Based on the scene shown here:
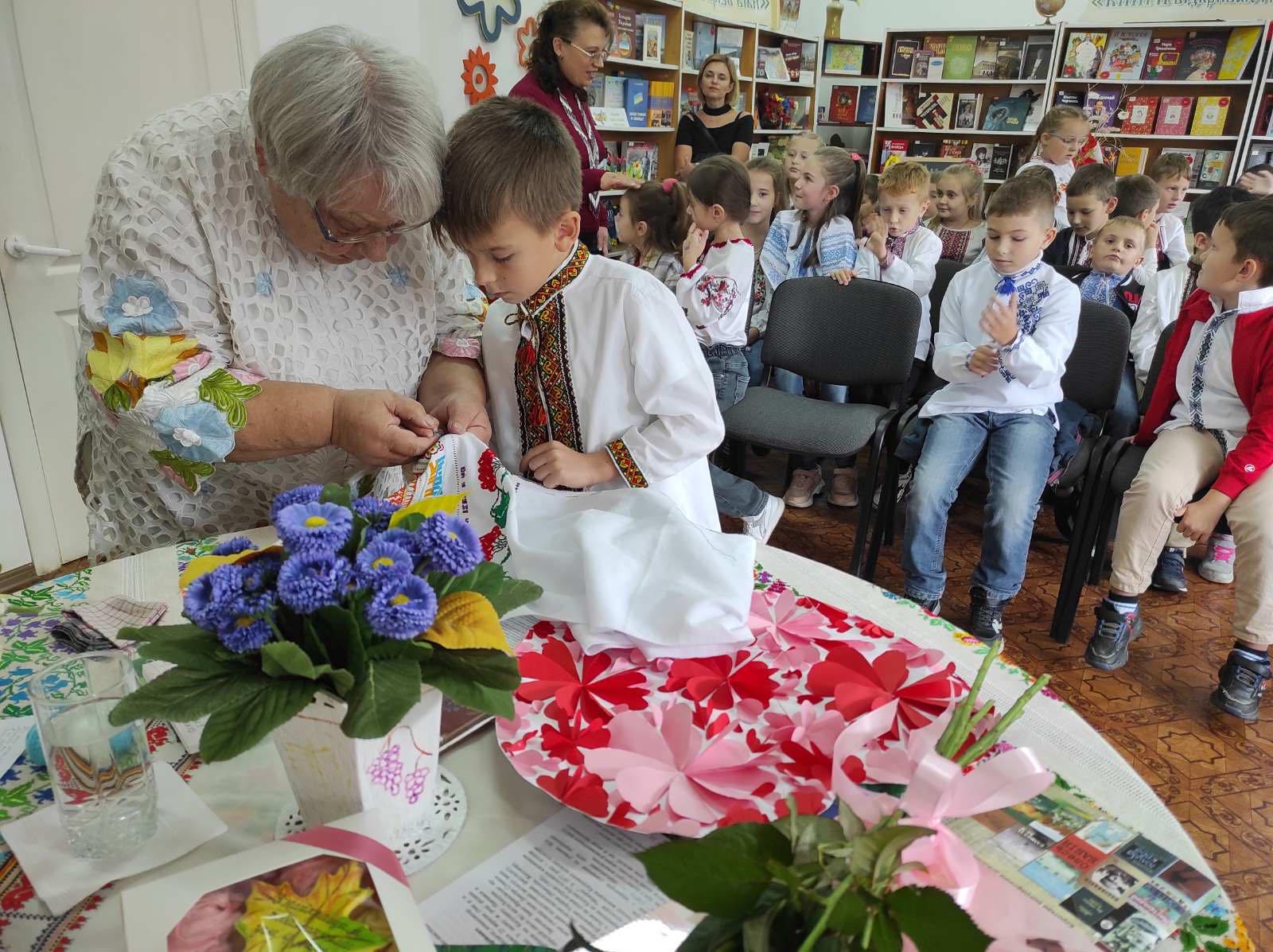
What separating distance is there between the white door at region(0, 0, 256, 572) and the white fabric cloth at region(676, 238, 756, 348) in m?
1.67

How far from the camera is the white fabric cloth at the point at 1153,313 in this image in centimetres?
318

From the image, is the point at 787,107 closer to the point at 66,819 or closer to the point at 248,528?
the point at 248,528

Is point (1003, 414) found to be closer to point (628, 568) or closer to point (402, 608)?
point (628, 568)

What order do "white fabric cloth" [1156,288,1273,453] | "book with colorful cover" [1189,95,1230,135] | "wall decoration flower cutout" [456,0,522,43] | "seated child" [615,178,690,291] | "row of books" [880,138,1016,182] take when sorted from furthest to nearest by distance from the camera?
1. "row of books" [880,138,1016,182]
2. "book with colorful cover" [1189,95,1230,135]
3. "wall decoration flower cutout" [456,0,522,43]
4. "seated child" [615,178,690,291]
5. "white fabric cloth" [1156,288,1273,453]

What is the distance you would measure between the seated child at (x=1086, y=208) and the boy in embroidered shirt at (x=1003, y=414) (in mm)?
1122

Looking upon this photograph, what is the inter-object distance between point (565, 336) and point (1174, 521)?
181 centimetres

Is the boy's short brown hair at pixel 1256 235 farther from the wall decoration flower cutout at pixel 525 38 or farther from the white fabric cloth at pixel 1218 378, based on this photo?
the wall decoration flower cutout at pixel 525 38

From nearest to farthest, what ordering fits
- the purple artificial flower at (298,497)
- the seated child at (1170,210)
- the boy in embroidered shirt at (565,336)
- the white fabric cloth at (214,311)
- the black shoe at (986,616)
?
the purple artificial flower at (298,497) < the white fabric cloth at (214,311) < the boy in embroidered shirt at (565,336) < the black shoe at (986,616) < the seated child at (1170,210)

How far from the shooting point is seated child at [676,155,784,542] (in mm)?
3109

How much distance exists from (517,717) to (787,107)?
7.18 m

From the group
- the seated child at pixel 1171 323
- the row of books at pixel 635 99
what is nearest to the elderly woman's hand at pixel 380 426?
the seated child at pixel 1171 323

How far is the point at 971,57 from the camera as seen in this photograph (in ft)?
22.1

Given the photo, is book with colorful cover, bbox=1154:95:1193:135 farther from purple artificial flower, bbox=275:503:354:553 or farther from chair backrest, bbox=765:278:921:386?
purple artificial flower, bbox=275:503:354:553

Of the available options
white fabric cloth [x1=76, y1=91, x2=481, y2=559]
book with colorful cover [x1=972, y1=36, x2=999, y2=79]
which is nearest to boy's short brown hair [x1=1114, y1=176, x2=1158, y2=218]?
book with colorful cover [x1=972, y1=36, x2=999, y2=79]
